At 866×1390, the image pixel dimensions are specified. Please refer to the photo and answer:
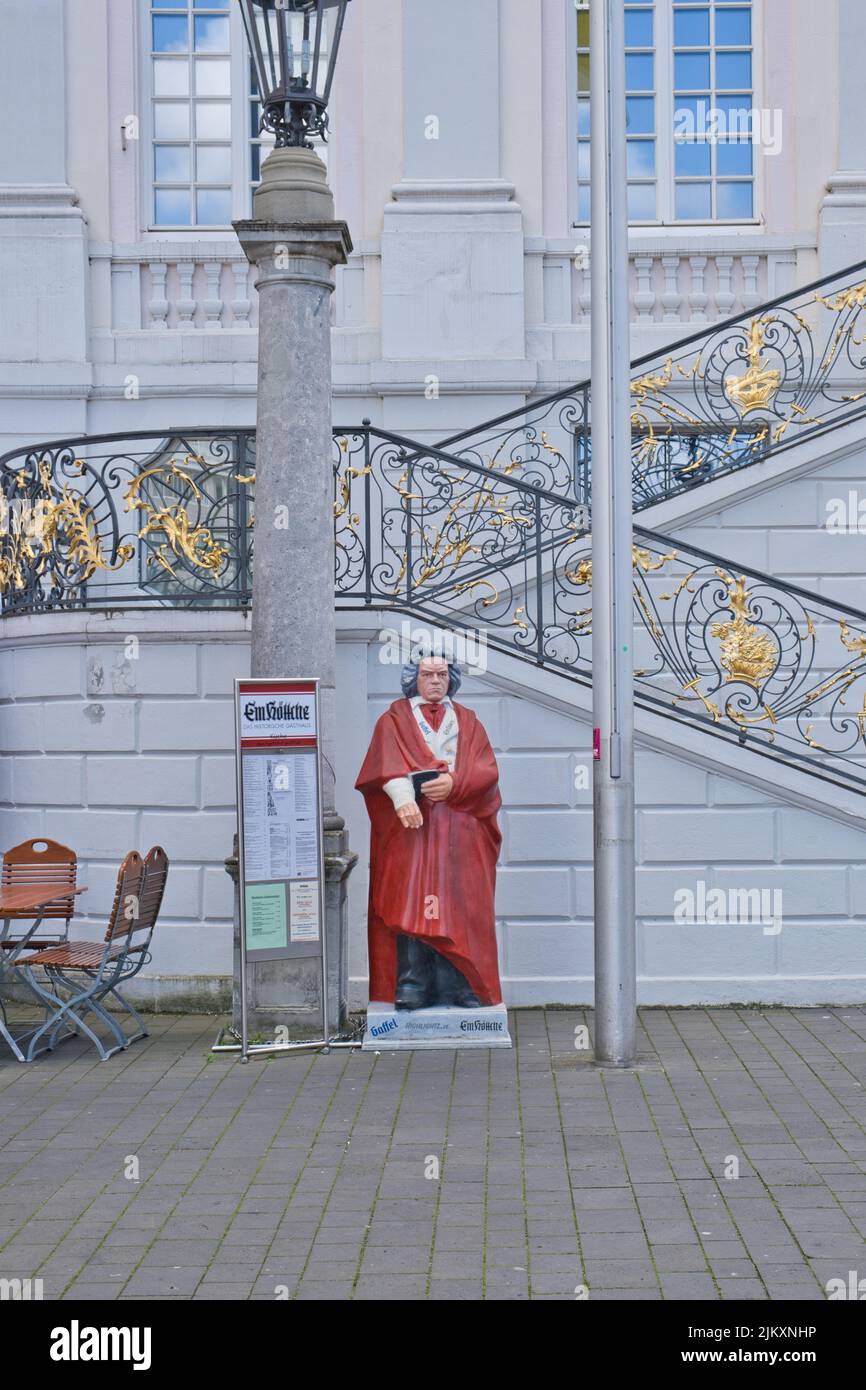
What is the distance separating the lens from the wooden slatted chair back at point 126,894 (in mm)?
9281

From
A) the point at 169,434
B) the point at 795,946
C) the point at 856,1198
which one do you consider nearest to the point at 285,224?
the point at 169,434

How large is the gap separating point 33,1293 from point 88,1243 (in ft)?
1.77

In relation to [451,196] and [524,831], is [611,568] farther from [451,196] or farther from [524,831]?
[451,196]

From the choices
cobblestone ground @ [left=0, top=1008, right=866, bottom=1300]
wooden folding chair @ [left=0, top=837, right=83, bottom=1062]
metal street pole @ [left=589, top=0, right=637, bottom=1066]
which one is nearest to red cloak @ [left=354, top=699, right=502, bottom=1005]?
cobblestone ground @ [left=0, top=1008, right=866, bottom=1300]

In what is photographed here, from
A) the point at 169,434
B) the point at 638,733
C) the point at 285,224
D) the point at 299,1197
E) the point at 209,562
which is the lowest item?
the point at 299,1197

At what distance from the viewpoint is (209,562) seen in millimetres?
10859

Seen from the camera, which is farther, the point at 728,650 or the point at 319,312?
the point at 728,650

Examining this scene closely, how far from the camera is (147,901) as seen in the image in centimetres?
970

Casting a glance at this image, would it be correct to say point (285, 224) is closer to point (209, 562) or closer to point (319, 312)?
point (319, 312)

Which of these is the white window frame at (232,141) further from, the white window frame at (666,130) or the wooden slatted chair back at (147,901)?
the wooden slatted chair back at (147,901)

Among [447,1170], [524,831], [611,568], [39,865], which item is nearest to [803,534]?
[524,831]

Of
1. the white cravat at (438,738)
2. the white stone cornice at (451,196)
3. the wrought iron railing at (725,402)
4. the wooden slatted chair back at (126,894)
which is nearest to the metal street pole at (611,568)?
the white cravat at (438,738)

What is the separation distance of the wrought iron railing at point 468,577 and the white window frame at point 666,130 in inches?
195

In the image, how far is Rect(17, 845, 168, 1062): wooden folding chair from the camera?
30.9 ft
